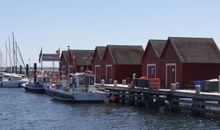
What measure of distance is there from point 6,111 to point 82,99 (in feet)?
A: 26.2

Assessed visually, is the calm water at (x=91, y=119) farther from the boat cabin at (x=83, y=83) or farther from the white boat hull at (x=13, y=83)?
the white boat hull at (x=13, y=83)

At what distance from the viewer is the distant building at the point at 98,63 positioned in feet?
240

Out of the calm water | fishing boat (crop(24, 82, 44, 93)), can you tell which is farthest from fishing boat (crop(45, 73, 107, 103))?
fishing boat (crop(24, 82, 44, 93))

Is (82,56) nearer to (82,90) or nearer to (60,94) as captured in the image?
(60,94)

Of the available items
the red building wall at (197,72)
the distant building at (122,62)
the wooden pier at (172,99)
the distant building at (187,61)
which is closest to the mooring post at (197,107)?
the wooden pier at (172,99)

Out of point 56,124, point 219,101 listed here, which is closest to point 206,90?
point 219,101

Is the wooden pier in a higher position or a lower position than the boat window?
lower

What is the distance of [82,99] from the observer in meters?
51.0

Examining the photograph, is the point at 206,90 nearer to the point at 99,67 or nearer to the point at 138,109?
the point at 138,109

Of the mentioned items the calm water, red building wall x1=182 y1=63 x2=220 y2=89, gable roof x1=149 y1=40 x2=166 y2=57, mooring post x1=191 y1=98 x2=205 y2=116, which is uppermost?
gable roof x1=149 y1=40 x2=166 y2=57

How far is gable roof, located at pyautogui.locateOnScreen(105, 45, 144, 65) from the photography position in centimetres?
6688

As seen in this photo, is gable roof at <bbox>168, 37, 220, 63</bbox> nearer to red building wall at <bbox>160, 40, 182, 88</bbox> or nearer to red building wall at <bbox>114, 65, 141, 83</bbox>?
red building wall at <bbox>160, 40, 182, 88</bbox>

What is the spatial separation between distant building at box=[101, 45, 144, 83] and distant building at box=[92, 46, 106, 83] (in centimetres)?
254

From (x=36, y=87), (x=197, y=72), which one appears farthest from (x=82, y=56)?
(x=197, y=72)
